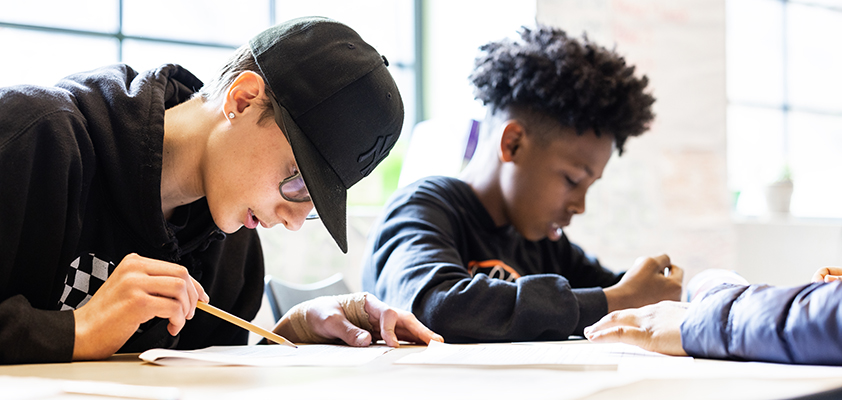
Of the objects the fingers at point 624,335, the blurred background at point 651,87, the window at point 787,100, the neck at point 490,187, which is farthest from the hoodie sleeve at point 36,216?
the window at point 787,100

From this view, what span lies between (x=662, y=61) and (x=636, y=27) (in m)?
0.20

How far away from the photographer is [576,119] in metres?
1.54

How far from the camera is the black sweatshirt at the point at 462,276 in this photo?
1088 millimetres

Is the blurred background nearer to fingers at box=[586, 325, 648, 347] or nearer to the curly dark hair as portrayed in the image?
the curly dark hair

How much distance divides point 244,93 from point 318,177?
0.17 m

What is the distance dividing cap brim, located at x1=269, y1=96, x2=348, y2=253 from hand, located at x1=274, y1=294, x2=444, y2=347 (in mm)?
148

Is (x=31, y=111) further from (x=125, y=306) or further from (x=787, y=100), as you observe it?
(x=787, y=100)

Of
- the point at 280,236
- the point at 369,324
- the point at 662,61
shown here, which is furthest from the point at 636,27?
the point at 369,324

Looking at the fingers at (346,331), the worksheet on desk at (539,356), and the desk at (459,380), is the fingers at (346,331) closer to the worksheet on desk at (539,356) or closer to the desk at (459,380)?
the worksheet on desk at (539,356)

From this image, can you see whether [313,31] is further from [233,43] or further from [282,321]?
[233,43]

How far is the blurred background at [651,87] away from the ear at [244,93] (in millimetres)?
1176

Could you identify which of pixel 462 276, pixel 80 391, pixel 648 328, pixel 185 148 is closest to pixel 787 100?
pixel 462 276

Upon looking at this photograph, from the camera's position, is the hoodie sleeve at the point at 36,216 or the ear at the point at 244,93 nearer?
the hoodie sleeve at the point at 36,216

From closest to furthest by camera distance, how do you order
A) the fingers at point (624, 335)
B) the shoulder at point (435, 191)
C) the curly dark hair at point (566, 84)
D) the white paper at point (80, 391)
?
the white paper at point (80, 391) → the fingers at point (624, 335) → the shoulder at point (435, 191) → the curly dark hair at point (566, 84)
